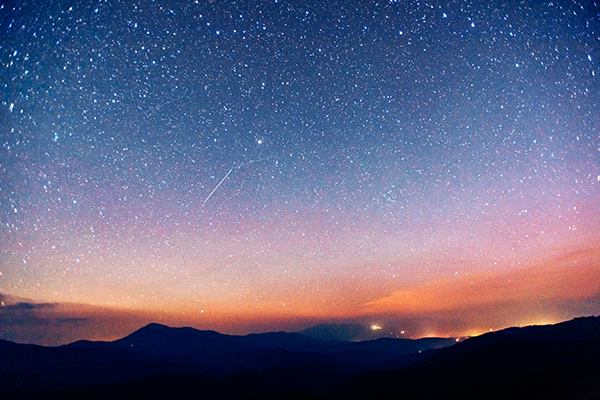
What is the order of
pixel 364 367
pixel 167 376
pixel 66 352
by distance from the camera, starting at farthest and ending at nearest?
pixel 66 352 → pixel 364 367 → pixel 167 376

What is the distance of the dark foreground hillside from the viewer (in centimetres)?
2664

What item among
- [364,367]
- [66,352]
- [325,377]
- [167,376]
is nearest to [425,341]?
[364,367]

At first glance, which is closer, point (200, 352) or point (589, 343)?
point (589, 343)

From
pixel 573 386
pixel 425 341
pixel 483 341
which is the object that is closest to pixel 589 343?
pixel 573 386

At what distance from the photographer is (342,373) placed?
62.8 m

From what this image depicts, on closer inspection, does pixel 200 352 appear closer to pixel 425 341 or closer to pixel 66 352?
pixel 66 352

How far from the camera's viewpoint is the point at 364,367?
70188 millimetres

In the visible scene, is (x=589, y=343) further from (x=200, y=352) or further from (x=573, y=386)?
(x=200, y=352)

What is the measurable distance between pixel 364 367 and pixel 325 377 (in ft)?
47.6

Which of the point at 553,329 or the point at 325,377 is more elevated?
the point at 553,329

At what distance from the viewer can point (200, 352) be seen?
398 ft

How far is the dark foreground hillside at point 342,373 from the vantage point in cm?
2664

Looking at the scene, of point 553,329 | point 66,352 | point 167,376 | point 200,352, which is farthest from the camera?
point 200,352

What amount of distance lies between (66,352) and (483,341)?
83676mm
